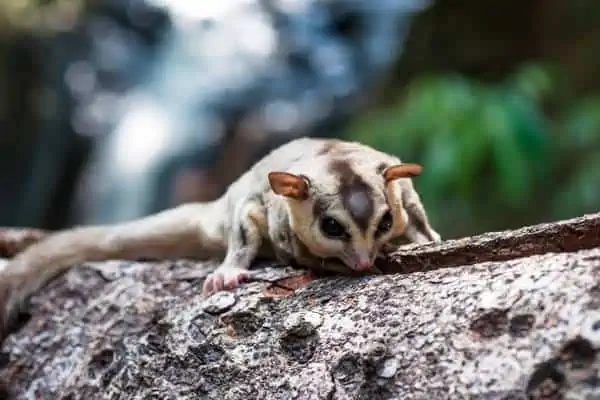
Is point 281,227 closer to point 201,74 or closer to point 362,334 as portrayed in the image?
point 362,334

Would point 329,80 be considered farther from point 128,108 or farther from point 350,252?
point 350,252

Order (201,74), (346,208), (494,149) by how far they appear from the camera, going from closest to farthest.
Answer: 1. (346,208)
2. (494,149)
3. (201,74)

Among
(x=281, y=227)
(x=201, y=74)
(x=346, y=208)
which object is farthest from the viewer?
(x=201, y=74)

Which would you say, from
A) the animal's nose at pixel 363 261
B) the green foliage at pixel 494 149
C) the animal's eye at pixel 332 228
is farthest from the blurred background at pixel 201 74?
the animal's nose at pixel 363 261

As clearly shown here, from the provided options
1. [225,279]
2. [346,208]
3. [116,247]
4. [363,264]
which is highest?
[346,208]

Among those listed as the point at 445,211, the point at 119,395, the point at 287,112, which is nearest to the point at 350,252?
the point at 119,395

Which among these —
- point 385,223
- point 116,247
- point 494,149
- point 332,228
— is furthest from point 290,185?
point 494,149

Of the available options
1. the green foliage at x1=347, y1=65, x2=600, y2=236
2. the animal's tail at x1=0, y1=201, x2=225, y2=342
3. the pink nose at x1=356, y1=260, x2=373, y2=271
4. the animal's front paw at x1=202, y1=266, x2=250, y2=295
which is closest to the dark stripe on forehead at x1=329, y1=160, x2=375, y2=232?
the pink nose at x1=356, y1=260, x2=373, y2=271
